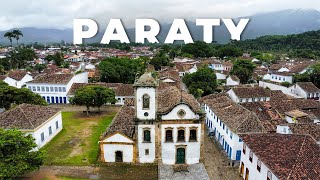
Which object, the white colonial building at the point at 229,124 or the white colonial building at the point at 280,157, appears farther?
the white colonial building at the point at 229,124

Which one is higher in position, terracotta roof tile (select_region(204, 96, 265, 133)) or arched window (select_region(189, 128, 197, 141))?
terracotta roof tile (select_region(204, 96, 265, 133))

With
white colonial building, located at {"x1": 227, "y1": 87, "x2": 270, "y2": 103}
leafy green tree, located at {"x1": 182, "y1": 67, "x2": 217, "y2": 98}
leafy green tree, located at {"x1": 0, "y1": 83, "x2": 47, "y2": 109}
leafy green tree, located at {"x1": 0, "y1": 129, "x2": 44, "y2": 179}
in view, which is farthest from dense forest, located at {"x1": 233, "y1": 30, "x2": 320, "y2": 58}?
leafy green tree, located at {"x1": 0, "y1": 129, "x2": 44, "y2": 179}

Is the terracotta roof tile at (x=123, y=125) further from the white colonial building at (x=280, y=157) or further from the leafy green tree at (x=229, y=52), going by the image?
the leafy green tree at (x=229, y=52)

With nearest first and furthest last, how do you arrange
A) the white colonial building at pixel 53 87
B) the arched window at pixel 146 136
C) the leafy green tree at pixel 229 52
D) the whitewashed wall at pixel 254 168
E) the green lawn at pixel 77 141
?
the whitewashed wall at pixel 254 168
the arched window at pixel 146 136
the green lawn at pixel 77 141
the white colonial building at pixel 53 87
the leafy green tree at pixel 229 52

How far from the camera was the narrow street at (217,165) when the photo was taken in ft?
91.4

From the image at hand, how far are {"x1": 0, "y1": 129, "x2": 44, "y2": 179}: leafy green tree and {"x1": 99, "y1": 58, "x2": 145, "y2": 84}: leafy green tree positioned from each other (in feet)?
139

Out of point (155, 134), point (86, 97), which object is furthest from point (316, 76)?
point (155, 134)

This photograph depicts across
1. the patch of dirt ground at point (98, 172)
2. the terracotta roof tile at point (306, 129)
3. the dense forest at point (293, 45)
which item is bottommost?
the patch of dirt ground at point (98, 172)

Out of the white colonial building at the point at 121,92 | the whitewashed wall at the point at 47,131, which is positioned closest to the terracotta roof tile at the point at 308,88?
the white colonial building at the point at 121,92

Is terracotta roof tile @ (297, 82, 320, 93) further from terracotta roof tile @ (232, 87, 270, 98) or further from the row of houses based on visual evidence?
terracotta roof tile @ (232, 87, 270, 98)

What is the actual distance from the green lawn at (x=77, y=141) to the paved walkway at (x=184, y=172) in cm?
746

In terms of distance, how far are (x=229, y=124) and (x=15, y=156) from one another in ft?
67.5

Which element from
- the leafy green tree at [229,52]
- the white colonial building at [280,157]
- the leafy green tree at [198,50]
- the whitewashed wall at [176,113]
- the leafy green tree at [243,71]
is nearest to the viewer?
the white colonial building at [280,157]

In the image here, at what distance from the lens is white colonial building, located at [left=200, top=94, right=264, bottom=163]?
30.0 metres
